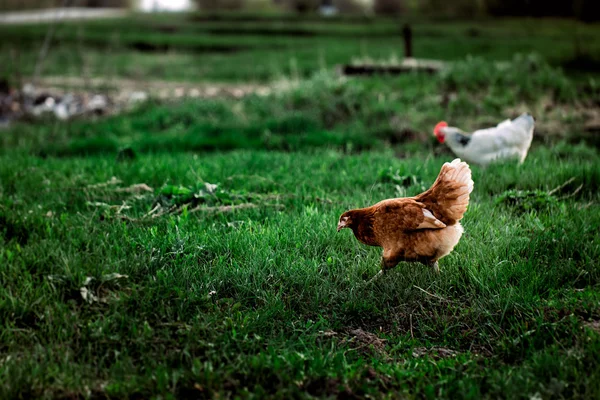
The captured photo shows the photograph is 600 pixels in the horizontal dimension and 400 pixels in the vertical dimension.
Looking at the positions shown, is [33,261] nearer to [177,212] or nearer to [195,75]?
[177,212]

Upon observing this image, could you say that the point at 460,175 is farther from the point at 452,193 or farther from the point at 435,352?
the point at 435,352

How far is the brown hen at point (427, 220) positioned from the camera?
11.3ft

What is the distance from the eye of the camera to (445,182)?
3.47 meters

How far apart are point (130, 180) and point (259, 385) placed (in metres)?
3.48

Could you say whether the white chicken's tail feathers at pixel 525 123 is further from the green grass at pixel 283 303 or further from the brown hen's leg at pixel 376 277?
the brown hen's leg at pixel 376 277

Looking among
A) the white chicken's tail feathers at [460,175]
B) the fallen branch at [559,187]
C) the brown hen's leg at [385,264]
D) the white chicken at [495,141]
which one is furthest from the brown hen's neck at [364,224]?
the white chicken at [495,141]

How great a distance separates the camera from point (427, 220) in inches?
135

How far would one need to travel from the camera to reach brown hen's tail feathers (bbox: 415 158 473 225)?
3447 mm

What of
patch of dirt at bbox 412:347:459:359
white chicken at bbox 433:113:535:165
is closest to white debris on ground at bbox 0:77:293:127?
white chicken at bbox 433:113:535:165

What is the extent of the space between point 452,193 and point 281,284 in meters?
1.21

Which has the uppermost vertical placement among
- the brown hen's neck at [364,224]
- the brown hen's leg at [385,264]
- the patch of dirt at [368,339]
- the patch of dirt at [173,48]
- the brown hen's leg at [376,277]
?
the patch of dirt at [173,48]

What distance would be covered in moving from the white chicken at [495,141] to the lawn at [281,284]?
0.45ft

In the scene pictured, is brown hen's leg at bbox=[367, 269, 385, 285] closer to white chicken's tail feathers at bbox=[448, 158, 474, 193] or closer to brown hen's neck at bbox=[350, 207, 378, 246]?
brown hen's neck at bbox=[350, 207, 378, 246]

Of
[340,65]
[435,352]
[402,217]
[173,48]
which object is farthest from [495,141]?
[173,48]
